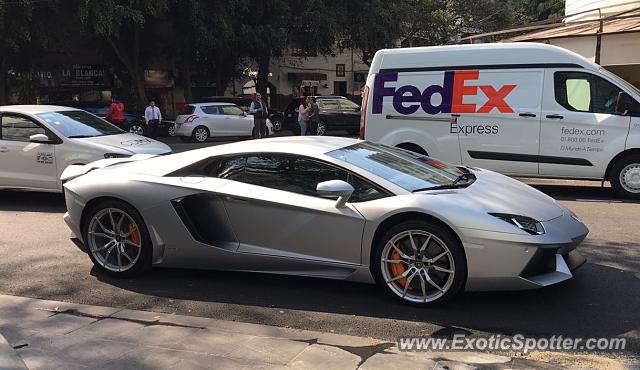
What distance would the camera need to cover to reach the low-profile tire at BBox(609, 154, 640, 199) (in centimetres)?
877

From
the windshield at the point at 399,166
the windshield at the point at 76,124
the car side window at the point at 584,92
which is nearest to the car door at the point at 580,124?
the car side window at the point at 584,92

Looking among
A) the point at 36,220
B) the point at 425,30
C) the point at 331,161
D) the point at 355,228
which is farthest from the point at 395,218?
the point at 425,30

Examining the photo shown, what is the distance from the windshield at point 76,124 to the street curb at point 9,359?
214 inches

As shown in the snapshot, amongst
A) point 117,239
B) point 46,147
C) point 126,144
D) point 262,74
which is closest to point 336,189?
point 117,239

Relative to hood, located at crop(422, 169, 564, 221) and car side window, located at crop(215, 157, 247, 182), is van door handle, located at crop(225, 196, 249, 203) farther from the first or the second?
hood, located at crop(422, 169, 564, 221)

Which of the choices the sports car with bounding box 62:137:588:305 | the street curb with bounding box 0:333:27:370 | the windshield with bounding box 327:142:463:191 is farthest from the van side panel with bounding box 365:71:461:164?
the street curb with bounding box 0:333:27:370

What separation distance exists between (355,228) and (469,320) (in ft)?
3.42

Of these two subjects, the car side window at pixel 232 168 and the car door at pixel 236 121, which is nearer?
the car side window at pixel 232 168

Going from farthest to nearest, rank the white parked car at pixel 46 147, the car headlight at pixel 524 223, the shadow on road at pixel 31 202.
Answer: the shadow on road at pixel 31 202, the white parked car at pixel 46 147, the car headlight at pixel 524 223

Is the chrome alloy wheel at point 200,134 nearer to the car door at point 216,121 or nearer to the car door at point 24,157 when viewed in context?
the car door at point 216,121

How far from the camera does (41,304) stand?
4652mm

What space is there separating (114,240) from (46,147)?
393 centimetres

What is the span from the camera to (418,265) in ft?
14.3

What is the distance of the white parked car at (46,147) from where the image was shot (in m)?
8.35
